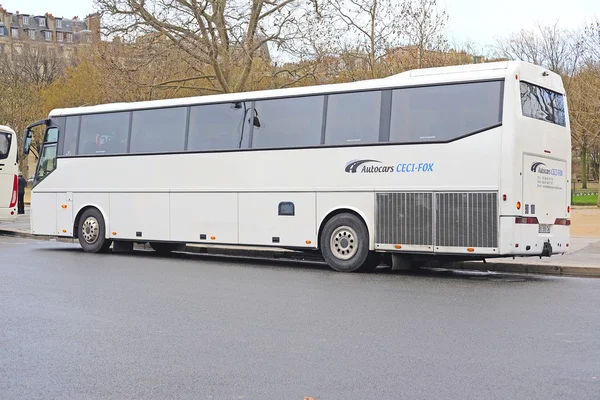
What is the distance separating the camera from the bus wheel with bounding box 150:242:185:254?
68.2 ft

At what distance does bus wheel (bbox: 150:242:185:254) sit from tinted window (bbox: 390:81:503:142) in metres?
7.60

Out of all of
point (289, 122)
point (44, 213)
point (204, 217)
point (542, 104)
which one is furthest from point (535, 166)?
point (44, 213)

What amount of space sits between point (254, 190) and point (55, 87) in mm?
46852

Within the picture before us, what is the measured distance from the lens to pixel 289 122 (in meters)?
16.7

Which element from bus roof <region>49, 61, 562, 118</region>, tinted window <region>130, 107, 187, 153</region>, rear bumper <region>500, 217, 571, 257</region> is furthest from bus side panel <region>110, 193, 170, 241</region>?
rear bumper <region>500, 217, 571, 257</region>

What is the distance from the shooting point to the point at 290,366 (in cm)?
707

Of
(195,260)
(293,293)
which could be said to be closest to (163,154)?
(195,260)

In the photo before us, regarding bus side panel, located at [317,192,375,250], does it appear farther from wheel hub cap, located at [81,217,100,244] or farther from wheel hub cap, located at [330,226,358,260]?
wheel hub cap, located at [81,217,100,244]

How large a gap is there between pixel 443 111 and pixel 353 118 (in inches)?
72.2

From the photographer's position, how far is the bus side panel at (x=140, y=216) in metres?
18.9

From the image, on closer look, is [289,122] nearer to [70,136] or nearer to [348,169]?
[348,169]

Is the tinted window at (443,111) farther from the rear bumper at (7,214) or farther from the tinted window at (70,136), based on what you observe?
the rear bumper at (7,214)

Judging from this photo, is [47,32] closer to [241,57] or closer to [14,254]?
[241,57]

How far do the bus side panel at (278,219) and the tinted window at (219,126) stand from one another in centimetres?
113
